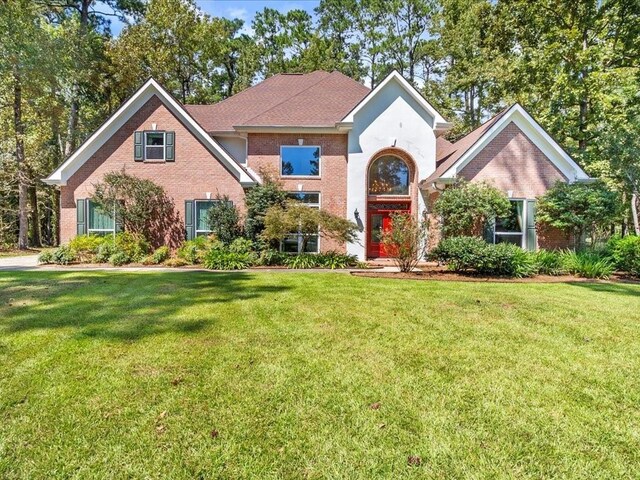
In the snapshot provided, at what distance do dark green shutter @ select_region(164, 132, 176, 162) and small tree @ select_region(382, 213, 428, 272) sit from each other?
405 inches

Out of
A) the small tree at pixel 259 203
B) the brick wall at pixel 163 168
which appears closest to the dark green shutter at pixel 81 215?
the brick wall at pixel 163 168

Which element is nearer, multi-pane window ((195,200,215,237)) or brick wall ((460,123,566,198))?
brick wall ((460,123,566,198))

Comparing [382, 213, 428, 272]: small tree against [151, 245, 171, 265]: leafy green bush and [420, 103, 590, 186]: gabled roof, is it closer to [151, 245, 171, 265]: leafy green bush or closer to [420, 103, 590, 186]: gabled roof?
[420, 103, 590, 186]: gabled roof

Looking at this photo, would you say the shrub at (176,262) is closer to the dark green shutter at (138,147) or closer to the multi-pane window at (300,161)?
the dark green shutter at (138,147)

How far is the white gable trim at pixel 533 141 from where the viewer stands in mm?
14344

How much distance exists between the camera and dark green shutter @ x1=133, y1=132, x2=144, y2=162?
50.6 feet

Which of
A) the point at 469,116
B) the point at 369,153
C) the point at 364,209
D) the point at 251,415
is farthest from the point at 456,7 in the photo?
the point at 251,415

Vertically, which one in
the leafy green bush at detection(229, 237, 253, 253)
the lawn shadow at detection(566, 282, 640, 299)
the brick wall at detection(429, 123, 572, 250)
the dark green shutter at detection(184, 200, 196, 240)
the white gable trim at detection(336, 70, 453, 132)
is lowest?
the lawn shadow at detection(566, 282, 640, 299)

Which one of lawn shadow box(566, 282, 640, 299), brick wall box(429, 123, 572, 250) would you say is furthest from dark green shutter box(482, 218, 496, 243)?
lawn shadow box(566, 282, 640, 299)

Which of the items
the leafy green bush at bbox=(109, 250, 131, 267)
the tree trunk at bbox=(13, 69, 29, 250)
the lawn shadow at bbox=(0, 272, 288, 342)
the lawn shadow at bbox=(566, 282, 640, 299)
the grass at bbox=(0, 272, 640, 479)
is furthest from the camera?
the tree trunk at bbox=(13, 69, 29, 250)

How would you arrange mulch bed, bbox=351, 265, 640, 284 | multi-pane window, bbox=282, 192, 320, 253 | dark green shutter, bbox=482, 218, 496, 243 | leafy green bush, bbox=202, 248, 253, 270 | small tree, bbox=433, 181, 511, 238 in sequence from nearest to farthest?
mulch bed, bbox=351, 265, 640, 284
leafy green bush, bbox=202, 248, 253, 270
small tree, bbox=433, 181, 511, 238
dark green shutter, bbox=482, 218, 496, 243
multi-pane window, bbox=282, 192, 320, 253

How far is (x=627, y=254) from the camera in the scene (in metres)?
12.2

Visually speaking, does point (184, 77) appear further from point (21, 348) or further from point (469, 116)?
point (21, 348)

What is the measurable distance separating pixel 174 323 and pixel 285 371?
2.57 meters
